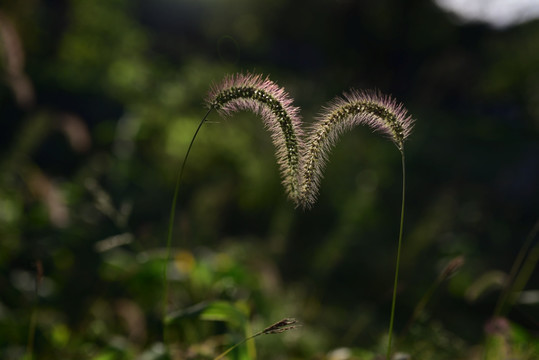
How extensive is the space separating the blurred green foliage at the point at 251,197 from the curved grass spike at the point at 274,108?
86 centimetres

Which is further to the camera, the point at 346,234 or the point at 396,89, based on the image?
the point at 396,89

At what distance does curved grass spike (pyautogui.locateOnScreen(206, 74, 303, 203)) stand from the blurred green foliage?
864 millimetres

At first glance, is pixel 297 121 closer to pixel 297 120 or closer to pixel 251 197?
pixel 297 120

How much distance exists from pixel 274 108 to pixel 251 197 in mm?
4959

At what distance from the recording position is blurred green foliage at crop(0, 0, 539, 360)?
103 inches

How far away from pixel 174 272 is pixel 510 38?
16414 mm

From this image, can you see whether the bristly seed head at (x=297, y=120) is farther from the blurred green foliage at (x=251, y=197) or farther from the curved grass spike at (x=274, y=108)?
the blurred green foliage at (x=251, y=197)

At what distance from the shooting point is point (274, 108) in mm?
1279

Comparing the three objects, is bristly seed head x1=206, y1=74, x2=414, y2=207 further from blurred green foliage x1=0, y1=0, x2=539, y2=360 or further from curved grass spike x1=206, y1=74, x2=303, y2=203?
blurred green foliage x1=0, y1=0, x2=539, y2=360

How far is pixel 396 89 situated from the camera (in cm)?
1633

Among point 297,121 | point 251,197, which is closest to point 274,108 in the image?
point 297,121

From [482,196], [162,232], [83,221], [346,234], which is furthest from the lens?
[482,196]

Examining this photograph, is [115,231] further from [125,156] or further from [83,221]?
[125,156]

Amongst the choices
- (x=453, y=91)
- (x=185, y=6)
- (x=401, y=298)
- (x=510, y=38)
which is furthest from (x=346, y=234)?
(x=185, y=6)
